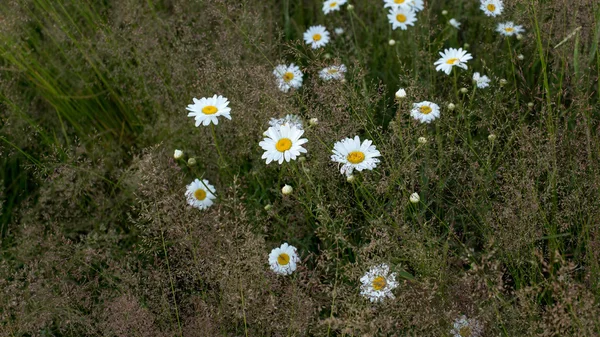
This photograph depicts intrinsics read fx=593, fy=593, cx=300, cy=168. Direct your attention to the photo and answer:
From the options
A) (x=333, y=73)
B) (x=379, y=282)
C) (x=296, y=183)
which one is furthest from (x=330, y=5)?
(x=379, y=282)

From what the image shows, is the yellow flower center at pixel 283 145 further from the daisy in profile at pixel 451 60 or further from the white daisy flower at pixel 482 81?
the white daisy flower at pixel 482 81

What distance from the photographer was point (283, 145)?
74.3 inches

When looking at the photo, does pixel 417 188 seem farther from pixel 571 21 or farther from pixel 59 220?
pixel 59 220

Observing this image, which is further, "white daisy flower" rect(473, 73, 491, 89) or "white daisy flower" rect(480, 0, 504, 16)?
"white daisy flower" rect(480, 0, 504, 16)

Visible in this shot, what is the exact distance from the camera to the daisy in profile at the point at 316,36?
8.96ft

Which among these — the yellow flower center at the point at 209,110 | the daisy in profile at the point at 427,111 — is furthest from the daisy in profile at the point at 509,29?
the yellow flower center at the point at 209,110

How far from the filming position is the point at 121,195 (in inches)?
95.3

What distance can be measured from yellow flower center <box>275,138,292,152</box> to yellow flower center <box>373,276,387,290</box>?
487 mm

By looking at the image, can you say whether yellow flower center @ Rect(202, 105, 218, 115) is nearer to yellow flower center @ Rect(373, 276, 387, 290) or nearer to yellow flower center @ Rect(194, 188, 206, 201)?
yellow flower center @ Rect(194, 188, 206, 201)

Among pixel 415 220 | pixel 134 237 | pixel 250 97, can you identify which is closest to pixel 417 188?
pixel 415 220

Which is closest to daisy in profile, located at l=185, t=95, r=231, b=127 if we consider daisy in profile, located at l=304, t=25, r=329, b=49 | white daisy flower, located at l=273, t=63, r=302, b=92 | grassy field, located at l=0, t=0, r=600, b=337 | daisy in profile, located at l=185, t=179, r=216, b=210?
grassy field, located at l=0, t=0, r=600, b=337

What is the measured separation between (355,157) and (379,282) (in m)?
0.39

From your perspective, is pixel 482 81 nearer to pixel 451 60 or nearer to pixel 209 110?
pixel 451 60

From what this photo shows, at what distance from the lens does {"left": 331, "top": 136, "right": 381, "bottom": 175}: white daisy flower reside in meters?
1.82
